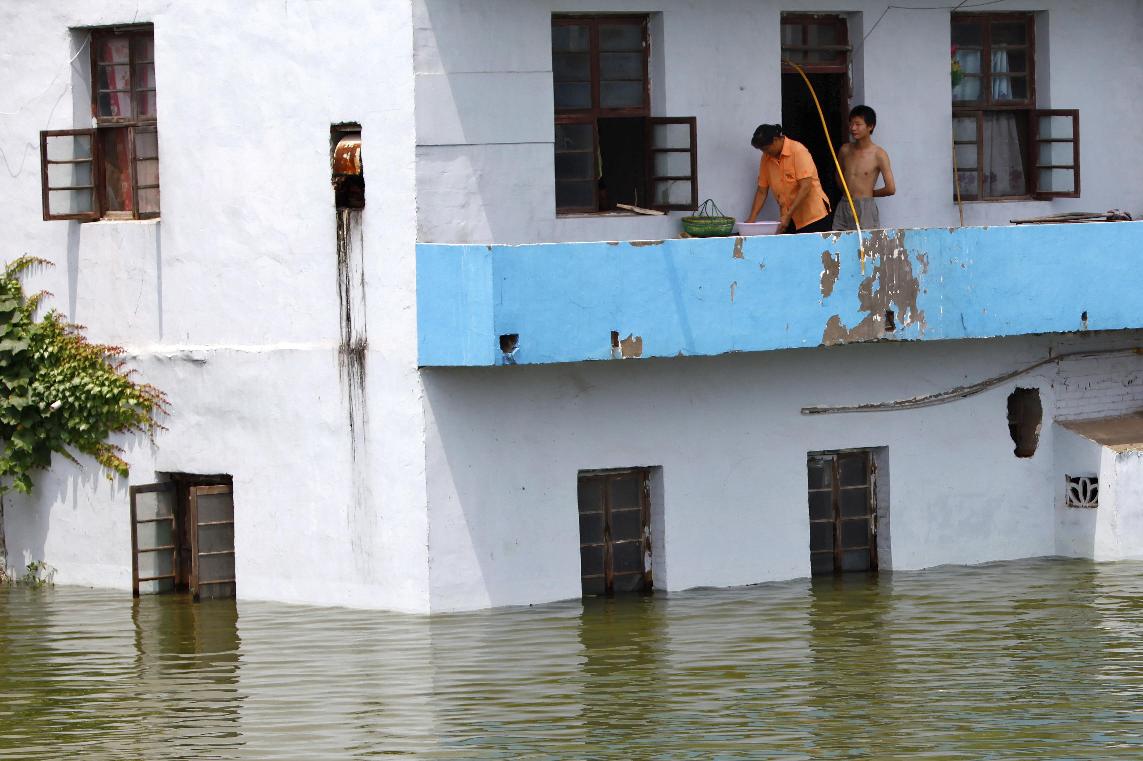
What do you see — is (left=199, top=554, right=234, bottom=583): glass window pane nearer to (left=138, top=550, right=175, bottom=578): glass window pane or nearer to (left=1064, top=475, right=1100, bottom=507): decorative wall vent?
(left=138, top=550, right=175, bottom=578): glass window pane

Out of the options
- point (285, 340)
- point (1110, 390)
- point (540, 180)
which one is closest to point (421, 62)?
point (540, 180)

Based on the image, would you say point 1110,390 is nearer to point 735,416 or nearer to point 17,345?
point 735,416

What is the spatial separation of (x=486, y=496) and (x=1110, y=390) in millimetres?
5524

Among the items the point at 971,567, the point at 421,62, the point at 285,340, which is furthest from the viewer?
the point at 971,567

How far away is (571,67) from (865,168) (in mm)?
2377

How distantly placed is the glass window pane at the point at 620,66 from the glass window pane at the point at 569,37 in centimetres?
18

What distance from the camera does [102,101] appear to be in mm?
18406

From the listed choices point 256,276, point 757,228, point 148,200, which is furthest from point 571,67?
point 148,200

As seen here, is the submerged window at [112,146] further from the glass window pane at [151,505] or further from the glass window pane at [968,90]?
the glass window pane at [968,90]

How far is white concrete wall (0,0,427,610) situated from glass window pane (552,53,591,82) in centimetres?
144

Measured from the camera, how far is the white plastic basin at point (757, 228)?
17438 millimetres

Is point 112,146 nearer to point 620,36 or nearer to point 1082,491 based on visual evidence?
point 620,36

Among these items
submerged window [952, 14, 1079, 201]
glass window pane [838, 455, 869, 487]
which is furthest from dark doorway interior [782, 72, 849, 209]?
glass window pane [838, 455, 869, 487]

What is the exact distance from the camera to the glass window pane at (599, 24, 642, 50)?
1722 cm
